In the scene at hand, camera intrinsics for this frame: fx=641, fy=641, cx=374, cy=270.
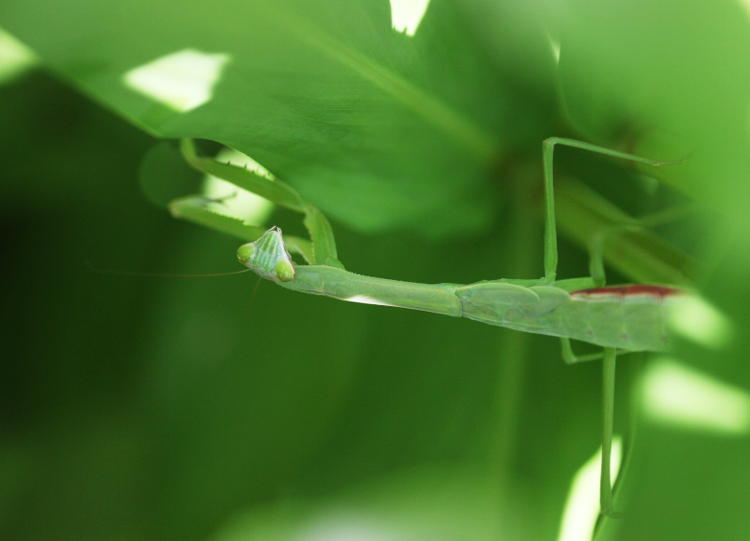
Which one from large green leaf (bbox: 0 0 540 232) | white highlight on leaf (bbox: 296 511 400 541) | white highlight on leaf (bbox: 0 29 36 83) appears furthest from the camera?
white highlight on leaf (bbox: 0 29 36 83)

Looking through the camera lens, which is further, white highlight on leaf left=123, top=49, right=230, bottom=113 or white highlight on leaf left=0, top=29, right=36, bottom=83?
white highlight on leaf left=0, top=29, right=36, bottom=83

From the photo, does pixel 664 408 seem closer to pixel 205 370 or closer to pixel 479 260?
pixel 479 260

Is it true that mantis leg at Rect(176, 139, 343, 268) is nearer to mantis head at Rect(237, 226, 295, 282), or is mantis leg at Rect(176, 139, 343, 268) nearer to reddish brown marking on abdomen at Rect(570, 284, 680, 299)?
mantis head at Rect(237, 226, 295, 282)

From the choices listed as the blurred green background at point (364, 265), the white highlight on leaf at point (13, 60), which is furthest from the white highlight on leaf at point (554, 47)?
the white highlight on leaf at point (13, 60)

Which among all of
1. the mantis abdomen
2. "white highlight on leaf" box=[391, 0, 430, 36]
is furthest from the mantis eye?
"white highlight on leaf" box=[391, 0, 430, 36]

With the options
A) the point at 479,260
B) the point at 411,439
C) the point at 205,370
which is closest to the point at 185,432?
the point at 205,370

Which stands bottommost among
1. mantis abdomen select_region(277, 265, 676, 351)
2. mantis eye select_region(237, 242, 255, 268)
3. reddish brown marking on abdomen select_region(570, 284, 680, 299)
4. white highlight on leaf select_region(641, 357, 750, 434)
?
white highlight on leaf select_region(641, 357, 750, 434)

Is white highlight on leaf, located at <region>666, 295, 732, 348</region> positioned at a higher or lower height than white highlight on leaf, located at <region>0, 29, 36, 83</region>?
lower
